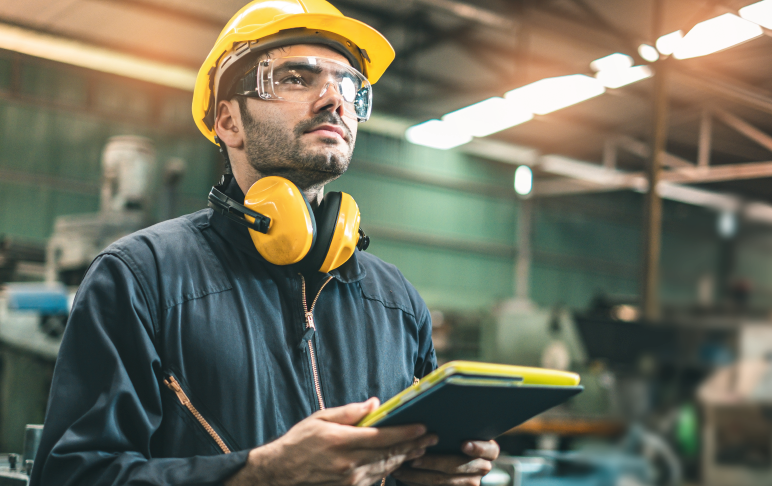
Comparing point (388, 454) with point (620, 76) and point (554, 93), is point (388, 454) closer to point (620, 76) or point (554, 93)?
point (620, 76)

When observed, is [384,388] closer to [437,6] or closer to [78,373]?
[78,373]

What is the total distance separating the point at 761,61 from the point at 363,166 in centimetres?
822

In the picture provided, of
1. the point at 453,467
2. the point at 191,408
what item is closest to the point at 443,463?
the point at 453,467

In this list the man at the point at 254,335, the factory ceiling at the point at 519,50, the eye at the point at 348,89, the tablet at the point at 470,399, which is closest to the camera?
the tablet at the point at 470,399

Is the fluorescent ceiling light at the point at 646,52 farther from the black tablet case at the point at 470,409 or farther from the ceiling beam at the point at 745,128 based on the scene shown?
the black tablet case at the point at 470,409

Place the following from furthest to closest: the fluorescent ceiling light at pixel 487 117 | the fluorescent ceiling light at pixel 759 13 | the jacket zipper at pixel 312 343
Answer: the fluorescent ceiling light at pixel 487 117
the fluorescent ceiling light at pixel 759 13
the jacket zipper at pixel 312 343

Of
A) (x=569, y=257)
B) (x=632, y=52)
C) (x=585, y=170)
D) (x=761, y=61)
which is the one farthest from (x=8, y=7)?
(x=569, y=257)

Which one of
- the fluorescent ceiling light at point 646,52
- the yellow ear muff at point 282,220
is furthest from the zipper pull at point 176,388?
the fluorescent ceiling light at point 646,52

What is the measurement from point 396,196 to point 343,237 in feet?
35.7

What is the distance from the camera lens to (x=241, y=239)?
1.22 meters

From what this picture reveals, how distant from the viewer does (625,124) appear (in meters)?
10.5

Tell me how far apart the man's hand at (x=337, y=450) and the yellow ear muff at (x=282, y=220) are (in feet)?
1.32

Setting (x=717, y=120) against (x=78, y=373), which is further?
(x=717, y=120)

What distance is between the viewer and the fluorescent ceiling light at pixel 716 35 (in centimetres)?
454
